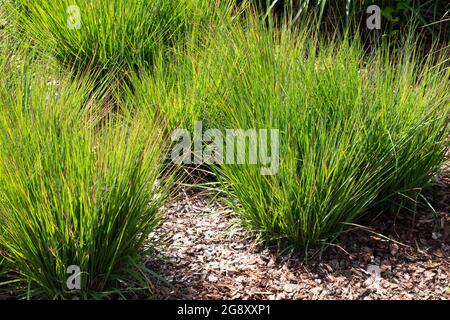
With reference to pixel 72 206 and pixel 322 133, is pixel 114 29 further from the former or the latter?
pixel 72 206

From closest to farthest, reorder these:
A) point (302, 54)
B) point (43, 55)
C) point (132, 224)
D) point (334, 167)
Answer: point (132, 224) → point (334, 167) → point (302, 54) → point (43, 55)

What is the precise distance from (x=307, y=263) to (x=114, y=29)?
6.04 feet

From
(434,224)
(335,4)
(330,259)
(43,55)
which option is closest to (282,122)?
(330,259)

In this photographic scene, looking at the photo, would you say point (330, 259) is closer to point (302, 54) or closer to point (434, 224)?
point (434, 224)

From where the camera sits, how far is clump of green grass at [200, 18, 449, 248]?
3.26m

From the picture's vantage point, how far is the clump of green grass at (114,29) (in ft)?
14.2

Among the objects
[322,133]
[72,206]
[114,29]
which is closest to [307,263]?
[322,133]

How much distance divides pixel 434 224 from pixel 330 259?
0.59m

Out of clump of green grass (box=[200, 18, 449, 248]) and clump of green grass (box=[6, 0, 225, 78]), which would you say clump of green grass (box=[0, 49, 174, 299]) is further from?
clump of green grass (box=[6, 0, 225, 78])

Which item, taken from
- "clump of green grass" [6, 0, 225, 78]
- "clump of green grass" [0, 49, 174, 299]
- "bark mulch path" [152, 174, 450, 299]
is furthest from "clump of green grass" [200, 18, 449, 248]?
"clump of green grass" [6, 0, 225, 78]

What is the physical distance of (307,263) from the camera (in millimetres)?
3330

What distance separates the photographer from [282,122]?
3.34 metres

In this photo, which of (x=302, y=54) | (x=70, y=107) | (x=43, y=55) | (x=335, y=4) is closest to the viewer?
(x=70, y=107)

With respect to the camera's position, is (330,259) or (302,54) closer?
(330,259)
